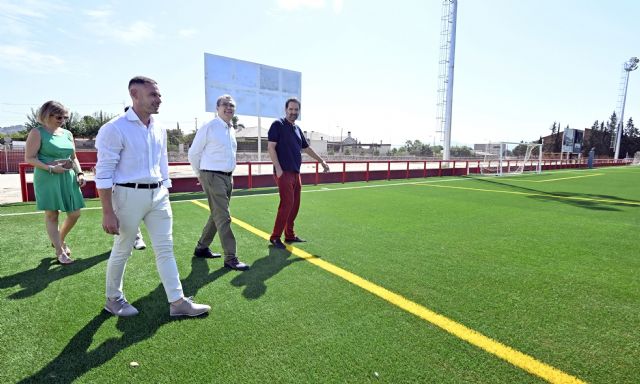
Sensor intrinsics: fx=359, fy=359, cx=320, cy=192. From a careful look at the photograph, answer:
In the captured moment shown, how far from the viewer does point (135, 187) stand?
8.32 feet

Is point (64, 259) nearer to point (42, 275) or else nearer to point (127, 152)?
point (42, 275)

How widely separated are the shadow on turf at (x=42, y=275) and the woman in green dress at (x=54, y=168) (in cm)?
12

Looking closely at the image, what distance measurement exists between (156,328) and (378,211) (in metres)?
5.59

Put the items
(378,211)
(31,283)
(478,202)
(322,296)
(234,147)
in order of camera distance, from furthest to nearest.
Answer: (478,202), (378,211), (234,147), (31,283), (322,296)

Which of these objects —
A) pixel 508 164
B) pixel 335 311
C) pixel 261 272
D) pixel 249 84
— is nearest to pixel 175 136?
pixel 249 84

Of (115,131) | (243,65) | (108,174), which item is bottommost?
(108,174)

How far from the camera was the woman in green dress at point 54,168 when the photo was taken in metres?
3.73

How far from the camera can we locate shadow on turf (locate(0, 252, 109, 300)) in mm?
3244

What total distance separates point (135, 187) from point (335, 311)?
1781 mm

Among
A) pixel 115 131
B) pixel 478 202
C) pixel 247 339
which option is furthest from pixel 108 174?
pixel 478 202

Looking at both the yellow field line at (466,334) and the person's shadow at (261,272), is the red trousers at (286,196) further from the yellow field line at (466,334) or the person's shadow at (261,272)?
the yellow field line at (466,334)

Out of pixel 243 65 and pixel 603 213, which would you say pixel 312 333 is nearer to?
pixel 603 213

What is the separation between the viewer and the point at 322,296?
318cm

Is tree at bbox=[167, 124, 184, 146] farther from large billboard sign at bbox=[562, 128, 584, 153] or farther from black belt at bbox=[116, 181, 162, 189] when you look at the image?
black belt at bbox=[116, 181, 162, 189]
